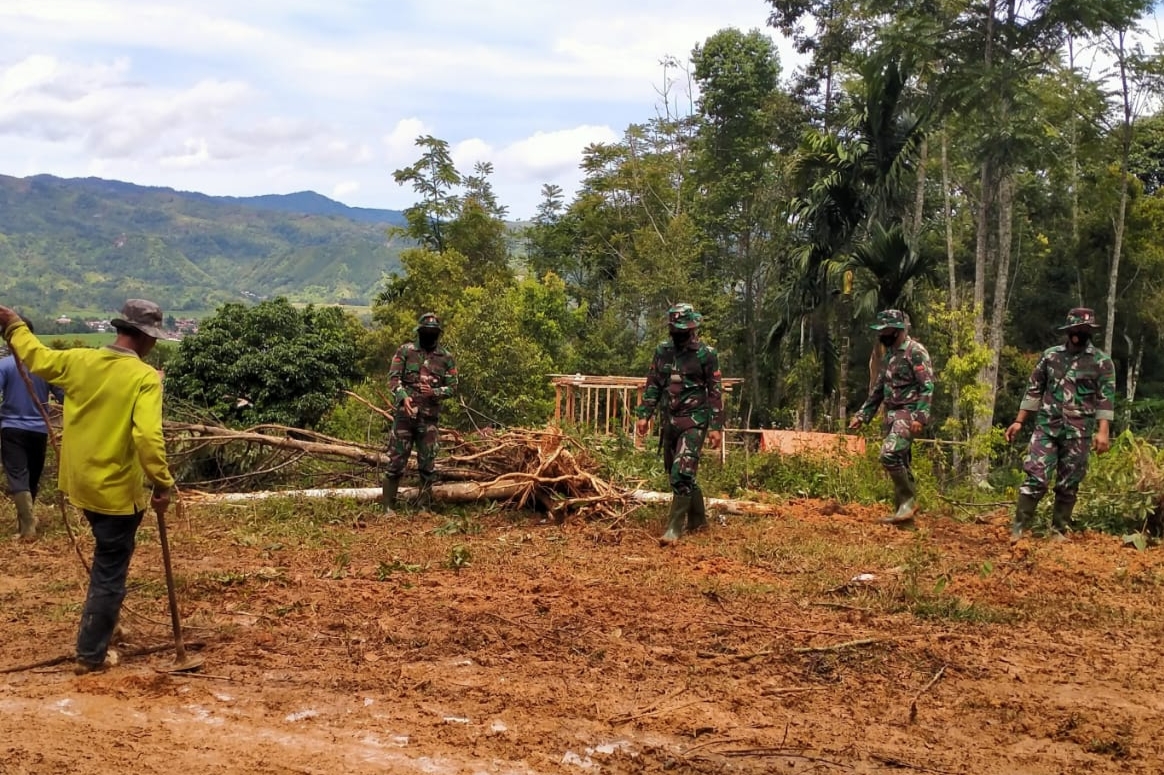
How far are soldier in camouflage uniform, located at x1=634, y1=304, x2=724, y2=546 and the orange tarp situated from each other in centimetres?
357

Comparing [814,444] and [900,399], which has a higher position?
[900,399]

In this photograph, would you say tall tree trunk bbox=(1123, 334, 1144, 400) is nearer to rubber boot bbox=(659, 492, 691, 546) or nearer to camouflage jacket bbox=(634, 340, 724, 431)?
camouflage jacket bbox=(634, 340, 724, 431)

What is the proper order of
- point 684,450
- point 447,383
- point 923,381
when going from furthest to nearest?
point 447,383
point 923,381
point 684,450

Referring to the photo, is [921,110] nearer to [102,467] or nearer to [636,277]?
[636,277]

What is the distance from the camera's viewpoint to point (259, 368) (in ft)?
55.3

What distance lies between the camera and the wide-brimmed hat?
4391 mm

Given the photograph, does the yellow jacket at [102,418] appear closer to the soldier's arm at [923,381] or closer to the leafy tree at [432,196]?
the soldier's arm at [923,381]

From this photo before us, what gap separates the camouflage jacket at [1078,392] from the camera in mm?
7391

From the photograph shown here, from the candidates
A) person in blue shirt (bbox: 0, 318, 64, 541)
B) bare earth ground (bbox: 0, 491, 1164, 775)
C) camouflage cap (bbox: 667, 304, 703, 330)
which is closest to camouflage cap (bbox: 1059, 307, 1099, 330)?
bare earth ground (bbox: 0, 491, 1164, 775)

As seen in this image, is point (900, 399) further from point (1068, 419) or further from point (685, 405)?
point (685, 405)

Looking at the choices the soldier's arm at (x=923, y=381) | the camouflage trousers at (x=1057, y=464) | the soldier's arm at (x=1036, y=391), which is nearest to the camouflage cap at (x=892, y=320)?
the soldier's arm at (x=923, y=381)

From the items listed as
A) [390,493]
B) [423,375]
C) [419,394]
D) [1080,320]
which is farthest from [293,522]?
[1080,320]

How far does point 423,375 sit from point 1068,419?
5797 mm

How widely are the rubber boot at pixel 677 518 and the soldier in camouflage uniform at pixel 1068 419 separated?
2769 millimetres
